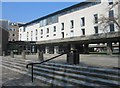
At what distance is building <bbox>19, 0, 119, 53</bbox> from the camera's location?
51.6m

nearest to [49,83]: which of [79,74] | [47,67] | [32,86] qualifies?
[32,86]

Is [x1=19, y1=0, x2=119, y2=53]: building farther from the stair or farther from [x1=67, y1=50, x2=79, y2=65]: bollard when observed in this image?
the stair

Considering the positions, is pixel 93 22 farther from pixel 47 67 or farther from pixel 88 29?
pixel 47 67

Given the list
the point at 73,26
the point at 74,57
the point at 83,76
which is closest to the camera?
the point at 83,76

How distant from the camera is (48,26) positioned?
82.2 m

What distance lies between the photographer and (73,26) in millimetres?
66312

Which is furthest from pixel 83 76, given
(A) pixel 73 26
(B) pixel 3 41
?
(A) pixel 73 26

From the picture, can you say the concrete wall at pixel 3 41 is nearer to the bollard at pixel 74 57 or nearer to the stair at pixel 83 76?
the bollard at pixel 74 57

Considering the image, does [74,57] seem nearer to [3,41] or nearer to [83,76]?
[83,76]

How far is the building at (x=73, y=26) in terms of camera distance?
5159cm

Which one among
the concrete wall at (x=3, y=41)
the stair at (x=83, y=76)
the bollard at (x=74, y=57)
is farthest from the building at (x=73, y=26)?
the stair at (x=83, y=76)

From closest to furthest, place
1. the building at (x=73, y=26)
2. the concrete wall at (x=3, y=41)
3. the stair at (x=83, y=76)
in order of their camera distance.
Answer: the stair at (x=83, y=76) → the building at (x=73, y=26) → the concrete wall at (x=3, y=41)

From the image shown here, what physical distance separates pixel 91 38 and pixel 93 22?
14913 millimetres

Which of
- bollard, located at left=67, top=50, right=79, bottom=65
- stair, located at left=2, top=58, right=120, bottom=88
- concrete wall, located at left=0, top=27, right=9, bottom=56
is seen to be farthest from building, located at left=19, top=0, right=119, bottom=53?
stair, located at left=2, top=58, right=120, bottom=88
